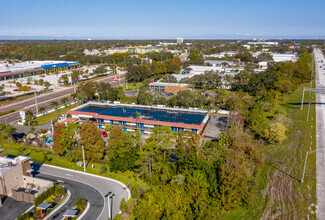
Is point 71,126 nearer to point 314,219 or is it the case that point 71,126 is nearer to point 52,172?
point 52,172

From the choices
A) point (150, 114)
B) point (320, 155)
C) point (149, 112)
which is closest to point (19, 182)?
point (150, 114)

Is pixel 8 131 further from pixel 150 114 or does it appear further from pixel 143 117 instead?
pixel 150 114

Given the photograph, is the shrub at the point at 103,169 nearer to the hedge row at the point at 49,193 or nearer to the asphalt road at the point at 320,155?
the hedge row at the point at 49,193

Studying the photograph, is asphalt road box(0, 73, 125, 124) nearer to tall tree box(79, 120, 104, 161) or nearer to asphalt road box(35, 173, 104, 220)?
tall tree box(79, 120, 104, 161)

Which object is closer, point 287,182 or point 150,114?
point 287,182

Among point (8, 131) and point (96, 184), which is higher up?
point (8, 131)

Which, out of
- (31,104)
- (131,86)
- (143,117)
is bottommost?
(31,104)
